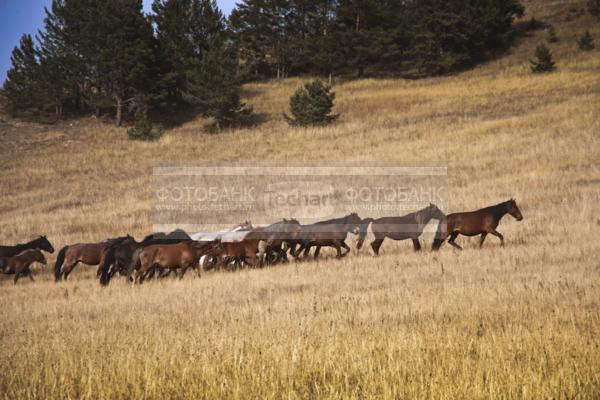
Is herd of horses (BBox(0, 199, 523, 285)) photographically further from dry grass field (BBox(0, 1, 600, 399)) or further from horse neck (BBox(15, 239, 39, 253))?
dry grass field (BBox(0, 1, 600, 399))

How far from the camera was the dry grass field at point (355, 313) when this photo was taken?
4.62m

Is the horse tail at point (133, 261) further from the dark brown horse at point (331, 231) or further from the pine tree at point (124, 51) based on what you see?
the pine tree at point (124, 51)

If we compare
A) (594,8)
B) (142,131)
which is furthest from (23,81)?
(594,8)

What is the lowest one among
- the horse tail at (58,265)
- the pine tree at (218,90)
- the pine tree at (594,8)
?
the horse tail at (58,265)

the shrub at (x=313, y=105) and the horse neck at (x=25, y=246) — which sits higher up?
the shrub at (x=313, y=105)

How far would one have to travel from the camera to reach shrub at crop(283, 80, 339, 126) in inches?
1521

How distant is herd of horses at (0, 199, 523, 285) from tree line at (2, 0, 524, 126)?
3127 cm

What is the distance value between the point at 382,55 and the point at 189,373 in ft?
186

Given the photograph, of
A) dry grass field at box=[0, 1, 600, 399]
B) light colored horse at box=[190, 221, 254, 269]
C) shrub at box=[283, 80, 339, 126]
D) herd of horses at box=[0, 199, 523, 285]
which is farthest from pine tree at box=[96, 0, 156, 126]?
herd of horses at box=[0, 199, 523, 285]

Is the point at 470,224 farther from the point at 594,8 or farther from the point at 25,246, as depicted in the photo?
the point at 594,8

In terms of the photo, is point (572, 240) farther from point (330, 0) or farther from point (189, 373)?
point (330, 0)

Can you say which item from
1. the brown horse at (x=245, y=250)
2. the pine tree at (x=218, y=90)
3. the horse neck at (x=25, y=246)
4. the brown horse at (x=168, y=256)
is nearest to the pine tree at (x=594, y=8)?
the pine tree at (x=218, y=90)

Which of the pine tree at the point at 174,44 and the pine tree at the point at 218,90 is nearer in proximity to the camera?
the pine tree at the point at 218,90

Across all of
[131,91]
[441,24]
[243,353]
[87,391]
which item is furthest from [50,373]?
[441,24]
